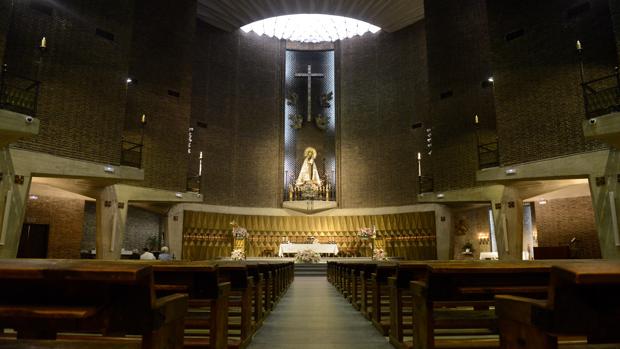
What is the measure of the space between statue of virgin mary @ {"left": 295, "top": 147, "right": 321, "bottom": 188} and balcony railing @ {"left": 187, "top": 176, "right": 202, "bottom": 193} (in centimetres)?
530

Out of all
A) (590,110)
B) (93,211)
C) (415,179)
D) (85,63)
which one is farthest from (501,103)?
(93,211)

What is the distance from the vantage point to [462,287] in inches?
97.3

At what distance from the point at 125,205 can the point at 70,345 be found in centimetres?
1280

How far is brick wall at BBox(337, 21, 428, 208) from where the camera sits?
19344mm

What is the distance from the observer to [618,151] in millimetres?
8938

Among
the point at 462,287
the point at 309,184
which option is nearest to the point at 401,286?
the point at 462,287

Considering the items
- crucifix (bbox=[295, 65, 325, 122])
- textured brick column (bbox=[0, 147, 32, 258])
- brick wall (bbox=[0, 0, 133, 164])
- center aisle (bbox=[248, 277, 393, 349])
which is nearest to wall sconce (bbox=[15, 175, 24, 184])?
textured brick column (bbox=[0, 147, 32, 258])

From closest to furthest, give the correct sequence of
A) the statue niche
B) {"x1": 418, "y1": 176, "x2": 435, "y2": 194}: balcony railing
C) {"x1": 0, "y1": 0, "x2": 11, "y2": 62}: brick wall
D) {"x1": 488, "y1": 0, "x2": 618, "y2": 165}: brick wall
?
{"x1": 0, "y1": 0, "x2": 11, "y2": 62}: brick wall < {"x1": 488, "y1": 0, "x2": 618, "y2": 165}: brick wall < {"x1": 418, "y1": 176, "x2": 435, "y2": 194}: balcony railing < the statue niche

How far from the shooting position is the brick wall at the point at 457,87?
48.4 ft

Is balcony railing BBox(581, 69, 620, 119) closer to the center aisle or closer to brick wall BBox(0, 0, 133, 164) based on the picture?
the center aisle

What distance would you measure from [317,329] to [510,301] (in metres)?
3.01

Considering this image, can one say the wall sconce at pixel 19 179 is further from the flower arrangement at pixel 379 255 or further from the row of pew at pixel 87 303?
the flower arrangement at pixel 379 255

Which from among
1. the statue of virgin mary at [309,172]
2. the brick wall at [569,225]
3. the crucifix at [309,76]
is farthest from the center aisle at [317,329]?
the crucifix at [309,76]

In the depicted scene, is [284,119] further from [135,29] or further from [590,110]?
[590,110]
